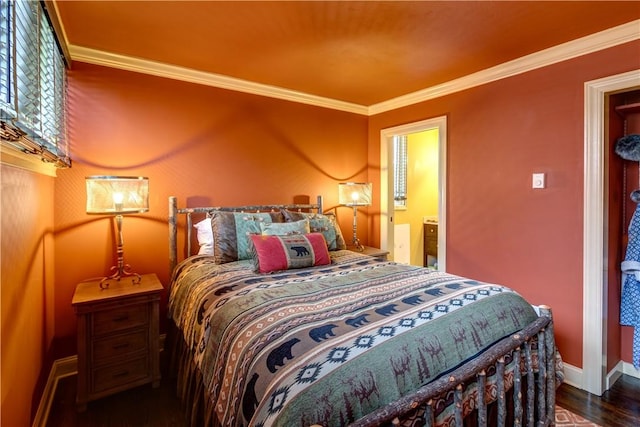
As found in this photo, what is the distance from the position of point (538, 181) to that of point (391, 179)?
5.50ft

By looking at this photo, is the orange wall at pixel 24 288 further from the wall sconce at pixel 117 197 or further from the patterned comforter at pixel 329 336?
the patterned comforter at pixel 329 336

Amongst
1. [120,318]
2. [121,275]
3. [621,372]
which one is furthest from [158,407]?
[621,372]

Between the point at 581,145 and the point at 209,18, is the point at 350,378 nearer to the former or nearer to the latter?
the point at 209,18

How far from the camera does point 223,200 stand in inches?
120

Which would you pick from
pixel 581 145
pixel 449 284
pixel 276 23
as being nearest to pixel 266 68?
pixel 276 23

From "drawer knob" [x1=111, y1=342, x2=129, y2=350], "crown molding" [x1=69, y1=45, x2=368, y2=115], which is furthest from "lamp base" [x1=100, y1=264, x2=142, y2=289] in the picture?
"crown molding" [x1=69, y1=45, x2=368, y2=115]

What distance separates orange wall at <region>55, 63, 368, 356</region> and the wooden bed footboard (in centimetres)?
240

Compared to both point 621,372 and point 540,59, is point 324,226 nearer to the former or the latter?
point 540,59

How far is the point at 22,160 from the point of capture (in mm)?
1543

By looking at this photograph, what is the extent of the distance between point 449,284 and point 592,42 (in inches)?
77.2

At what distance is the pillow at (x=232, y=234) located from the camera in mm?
2400

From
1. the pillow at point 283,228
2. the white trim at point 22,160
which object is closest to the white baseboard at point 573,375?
the pillow at point 283,228

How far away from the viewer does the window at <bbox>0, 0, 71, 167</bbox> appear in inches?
48.2

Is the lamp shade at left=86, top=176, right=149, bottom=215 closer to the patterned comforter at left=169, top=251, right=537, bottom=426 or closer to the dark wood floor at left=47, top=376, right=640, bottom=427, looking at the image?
the patterned comforter at left=169, top=251, right=537, bottom=426
